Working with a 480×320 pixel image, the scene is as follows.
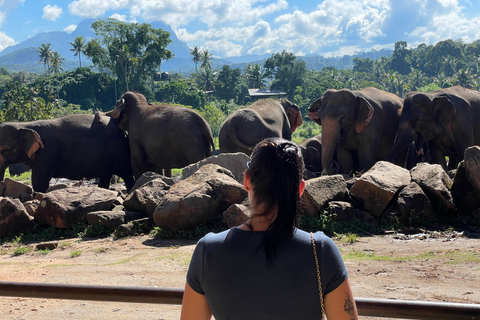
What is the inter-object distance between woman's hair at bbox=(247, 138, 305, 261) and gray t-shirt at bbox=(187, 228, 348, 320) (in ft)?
0.21

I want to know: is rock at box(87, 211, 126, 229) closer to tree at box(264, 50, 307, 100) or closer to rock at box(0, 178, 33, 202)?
rock at box(0, 178, 33, 202)

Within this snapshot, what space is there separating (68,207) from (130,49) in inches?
2216

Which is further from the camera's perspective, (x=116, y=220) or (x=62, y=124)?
(x=62, y=124)

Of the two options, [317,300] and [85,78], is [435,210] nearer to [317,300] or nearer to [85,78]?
[317,300]

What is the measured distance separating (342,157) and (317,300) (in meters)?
10.2

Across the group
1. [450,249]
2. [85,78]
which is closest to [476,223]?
[450,249]

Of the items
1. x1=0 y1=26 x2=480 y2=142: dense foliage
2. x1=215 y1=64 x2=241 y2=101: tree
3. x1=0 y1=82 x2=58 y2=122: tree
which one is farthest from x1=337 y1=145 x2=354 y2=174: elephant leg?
x1=215 y1=64 x2=241 y2=101: tree

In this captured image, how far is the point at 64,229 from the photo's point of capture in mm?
8773

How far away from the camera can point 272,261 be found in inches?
73.8

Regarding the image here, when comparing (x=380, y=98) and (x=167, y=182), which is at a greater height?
(x=380, y=98)

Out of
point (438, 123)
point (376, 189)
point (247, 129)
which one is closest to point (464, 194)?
point (376, 189)

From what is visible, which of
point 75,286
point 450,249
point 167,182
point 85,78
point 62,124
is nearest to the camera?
point 75,286

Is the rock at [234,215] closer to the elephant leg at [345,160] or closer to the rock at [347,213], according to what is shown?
the rock at [347,213]

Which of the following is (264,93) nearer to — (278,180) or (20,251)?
(20,251)
